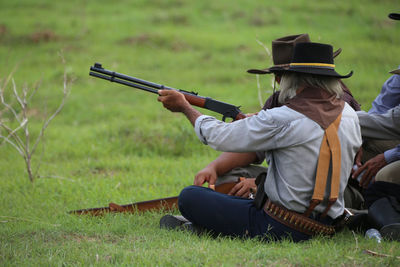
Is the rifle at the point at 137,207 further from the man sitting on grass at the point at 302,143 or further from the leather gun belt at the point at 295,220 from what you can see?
the leather gun belt at the point at 295,220

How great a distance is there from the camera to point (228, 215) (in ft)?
13.3

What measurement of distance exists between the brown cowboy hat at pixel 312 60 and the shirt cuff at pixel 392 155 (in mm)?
938

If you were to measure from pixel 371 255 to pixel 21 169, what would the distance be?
199 inches

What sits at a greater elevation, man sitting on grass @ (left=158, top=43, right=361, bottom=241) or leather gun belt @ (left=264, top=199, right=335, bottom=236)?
man sitting on grass @ (left=158, top=43, right=361, bottom=241)

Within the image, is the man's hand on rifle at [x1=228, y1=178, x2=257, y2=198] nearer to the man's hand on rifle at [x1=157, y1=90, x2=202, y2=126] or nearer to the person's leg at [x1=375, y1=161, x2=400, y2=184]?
Answer: the man's hand on rifle at [x1=157, y1=90, x2=202, y2=126]

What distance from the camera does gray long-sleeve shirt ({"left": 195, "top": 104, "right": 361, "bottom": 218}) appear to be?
11.9 ft

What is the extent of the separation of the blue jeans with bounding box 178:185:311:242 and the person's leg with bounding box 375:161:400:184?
0.77m

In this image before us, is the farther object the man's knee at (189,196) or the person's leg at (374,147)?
the person's leg at (374,147)

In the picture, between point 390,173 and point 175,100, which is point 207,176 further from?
point 390,173

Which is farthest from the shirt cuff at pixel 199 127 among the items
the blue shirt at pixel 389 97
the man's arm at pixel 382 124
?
the blue shirt at pixel 389 97

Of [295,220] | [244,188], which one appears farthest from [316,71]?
[244,188]

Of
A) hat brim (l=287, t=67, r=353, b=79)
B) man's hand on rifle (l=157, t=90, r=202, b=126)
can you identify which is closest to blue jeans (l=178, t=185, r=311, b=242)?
man's hand on rifle (l=157, t=90, r=202, b=126)

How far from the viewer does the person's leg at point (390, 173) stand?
13.4 feet

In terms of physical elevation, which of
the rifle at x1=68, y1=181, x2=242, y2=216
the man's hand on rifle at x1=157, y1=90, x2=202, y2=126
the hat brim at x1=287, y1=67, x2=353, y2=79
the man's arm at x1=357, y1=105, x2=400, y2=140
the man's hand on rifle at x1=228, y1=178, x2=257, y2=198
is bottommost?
the rifle at x1=68, y1=181, x2=242, y2=216
